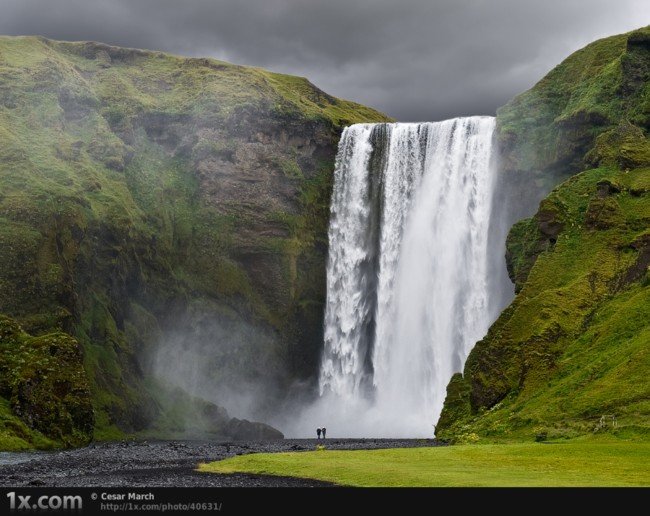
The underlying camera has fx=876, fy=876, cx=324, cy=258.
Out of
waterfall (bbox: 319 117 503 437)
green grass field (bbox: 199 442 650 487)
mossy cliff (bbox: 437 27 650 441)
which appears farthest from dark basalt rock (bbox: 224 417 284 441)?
green grass field (bbox: 199 442 650 487)

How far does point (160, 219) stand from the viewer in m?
134

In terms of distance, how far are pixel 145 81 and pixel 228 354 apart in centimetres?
5965

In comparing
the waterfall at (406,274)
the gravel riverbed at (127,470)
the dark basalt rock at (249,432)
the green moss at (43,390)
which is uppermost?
the waterfall at (406,274)

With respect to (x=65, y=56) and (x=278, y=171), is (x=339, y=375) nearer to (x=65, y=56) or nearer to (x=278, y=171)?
(x=278, y=171)

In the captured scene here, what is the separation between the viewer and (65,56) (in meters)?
163

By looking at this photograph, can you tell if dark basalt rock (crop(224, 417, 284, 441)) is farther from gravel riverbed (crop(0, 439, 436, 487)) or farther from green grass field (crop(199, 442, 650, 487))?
green grass field (crop(199, 442, 650, 487))

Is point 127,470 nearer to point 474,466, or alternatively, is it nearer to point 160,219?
point 474,466

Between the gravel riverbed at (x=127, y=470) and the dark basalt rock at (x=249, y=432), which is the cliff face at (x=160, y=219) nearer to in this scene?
the dark basalt rock at (x=249, y=432)

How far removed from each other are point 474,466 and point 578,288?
3382 cm

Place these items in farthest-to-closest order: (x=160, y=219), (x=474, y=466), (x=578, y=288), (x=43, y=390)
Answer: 1. (x=160, y=219)
2. (x=43, y=390)
3. (x=578, y=288)
4. (x=474, y=466)
